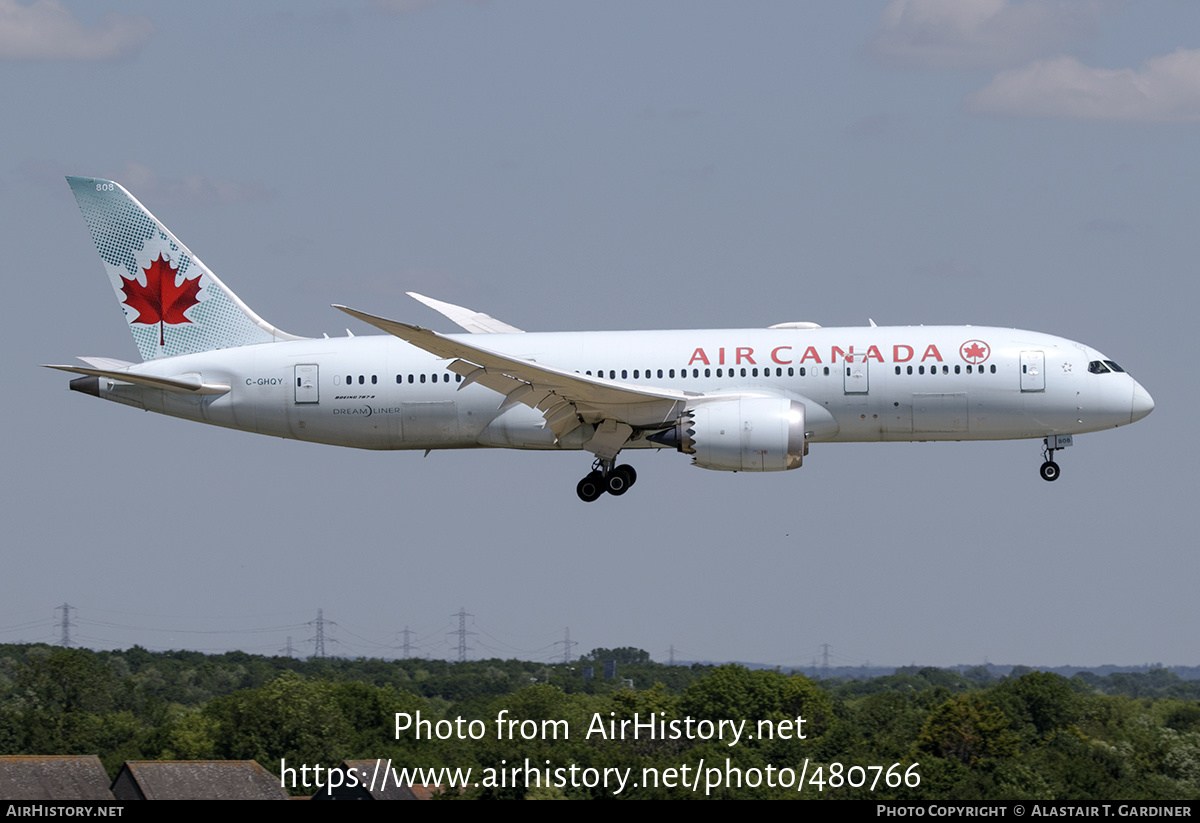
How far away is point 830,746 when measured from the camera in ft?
344

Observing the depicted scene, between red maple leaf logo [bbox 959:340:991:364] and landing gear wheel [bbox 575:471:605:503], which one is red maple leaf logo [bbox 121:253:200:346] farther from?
red maple leaf logo [bbox 959:340:991:364]

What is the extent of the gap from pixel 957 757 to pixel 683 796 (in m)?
27.3

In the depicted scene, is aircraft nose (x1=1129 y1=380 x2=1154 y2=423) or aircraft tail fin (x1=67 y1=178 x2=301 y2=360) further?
aircraft tail fin (x1=67 y1=178 x2=301 y2=360)

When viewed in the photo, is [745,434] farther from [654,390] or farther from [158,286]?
[158,286]

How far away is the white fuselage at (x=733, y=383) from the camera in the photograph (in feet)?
159

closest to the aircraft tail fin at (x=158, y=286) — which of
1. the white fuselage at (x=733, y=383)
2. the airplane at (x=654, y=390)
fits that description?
the airplane at (x=654, y=390)

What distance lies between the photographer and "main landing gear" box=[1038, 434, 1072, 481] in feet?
165

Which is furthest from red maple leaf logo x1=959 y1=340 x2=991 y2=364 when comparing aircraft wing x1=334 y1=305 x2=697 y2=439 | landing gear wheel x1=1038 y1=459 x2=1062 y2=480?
aircraft wing x1=334 y1=305 x2=697 y2=439

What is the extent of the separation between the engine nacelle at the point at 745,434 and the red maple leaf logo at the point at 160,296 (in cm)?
1795

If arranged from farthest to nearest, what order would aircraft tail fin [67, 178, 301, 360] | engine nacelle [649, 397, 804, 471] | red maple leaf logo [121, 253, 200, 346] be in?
red maple leaf logo [121, 253, 200, 346]
aircraft tail fin [67, 178, 301, 360]
engine nacelle [649, 397, 804, 471]

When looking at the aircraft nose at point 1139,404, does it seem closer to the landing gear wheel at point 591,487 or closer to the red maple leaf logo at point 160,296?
the landing gear wheel at point 591,487

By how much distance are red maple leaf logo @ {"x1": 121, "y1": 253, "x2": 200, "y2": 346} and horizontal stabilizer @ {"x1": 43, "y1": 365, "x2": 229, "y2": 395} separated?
2.63 metres

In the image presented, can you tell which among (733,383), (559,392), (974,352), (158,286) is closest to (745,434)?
(733,383)
